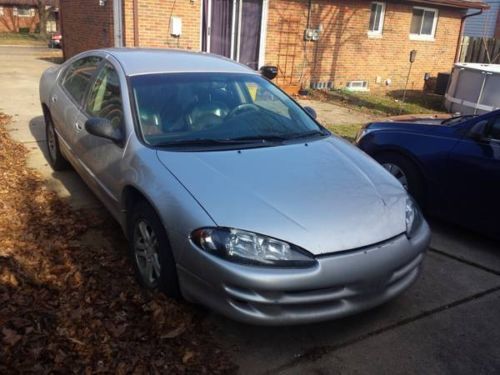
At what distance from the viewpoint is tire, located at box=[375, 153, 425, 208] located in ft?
15.9

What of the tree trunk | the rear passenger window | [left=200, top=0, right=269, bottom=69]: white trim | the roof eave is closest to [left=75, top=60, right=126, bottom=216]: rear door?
the rear passenger window

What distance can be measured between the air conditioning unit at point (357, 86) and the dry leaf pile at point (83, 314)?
12.3 m

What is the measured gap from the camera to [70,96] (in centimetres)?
495

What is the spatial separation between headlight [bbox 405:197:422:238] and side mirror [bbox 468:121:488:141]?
1463mm

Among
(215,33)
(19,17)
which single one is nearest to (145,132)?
(215,33)

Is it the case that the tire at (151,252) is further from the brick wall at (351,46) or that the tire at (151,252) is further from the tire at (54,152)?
the brick wall at (351,46)

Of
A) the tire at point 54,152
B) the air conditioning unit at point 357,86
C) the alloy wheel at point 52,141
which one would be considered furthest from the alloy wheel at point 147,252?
the air conditioning unit at point 357,86

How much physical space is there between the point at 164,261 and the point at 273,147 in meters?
1.17

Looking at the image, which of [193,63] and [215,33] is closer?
[193,63]

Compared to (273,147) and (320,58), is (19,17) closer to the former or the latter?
(320,58)

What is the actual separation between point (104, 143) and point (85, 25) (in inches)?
457

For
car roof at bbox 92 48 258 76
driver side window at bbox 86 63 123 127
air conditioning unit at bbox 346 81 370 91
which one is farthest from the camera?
air conditioning unit at bbox 346 81 370 91

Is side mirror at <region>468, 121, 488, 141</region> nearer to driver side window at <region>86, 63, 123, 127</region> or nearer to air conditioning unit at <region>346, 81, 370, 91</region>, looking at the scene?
driver side window at <region>86, 63, 123, 127</region>

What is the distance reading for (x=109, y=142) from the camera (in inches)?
149
